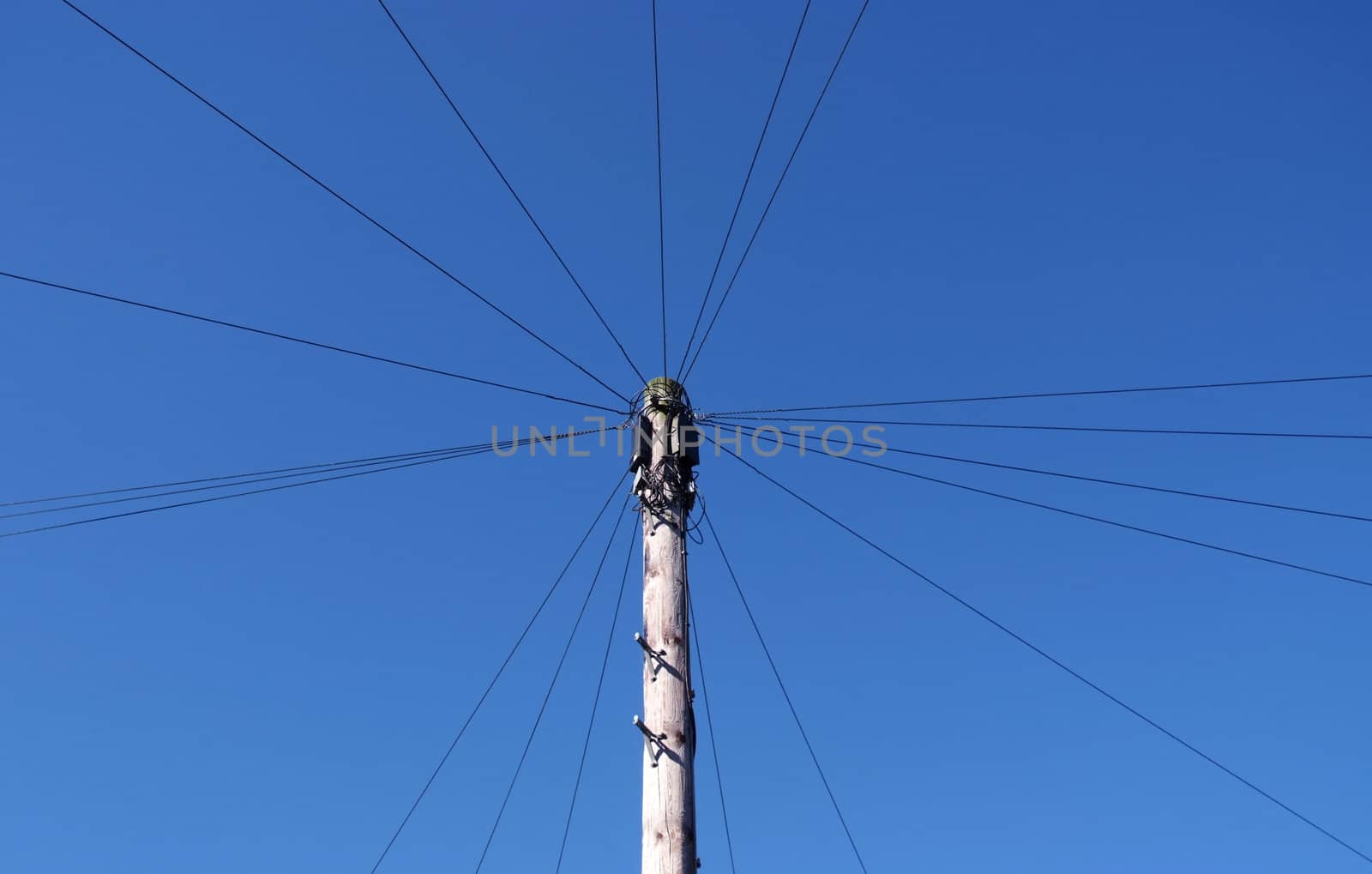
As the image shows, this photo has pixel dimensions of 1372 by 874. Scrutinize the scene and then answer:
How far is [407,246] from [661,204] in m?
2.46

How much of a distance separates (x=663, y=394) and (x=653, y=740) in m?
2.67

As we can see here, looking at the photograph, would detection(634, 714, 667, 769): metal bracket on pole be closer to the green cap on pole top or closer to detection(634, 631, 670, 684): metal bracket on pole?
detection(634, 631, 670, 684): metal bracket on pole

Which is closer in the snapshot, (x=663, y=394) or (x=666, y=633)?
(x=666, y=633)

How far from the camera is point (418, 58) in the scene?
8.04 metres

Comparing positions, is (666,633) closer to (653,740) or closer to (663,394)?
(653,740)

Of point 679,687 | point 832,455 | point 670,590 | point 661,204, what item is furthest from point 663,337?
point 679,687

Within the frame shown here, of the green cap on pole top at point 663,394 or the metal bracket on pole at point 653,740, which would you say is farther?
the green cap on pole top at point 663,394

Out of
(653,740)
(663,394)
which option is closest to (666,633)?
(653,740)

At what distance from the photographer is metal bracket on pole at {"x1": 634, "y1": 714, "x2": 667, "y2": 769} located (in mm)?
5969

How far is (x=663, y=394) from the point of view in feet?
24.8

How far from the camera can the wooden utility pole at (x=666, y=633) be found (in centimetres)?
571

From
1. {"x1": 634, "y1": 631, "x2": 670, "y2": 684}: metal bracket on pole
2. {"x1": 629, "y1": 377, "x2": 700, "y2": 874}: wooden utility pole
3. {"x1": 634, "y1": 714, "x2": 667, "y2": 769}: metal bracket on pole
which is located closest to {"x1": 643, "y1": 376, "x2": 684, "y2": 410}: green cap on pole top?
{"x1": 629, "y1": 377, "x2": 700, "y2": 874}: wooden utility pole

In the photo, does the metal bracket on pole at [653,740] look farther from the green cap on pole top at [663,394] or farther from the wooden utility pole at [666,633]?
the green cap on pole top at [663,394]

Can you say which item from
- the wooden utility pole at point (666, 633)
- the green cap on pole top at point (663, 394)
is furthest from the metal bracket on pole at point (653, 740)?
the green cap on pole top at point (663, 394)
